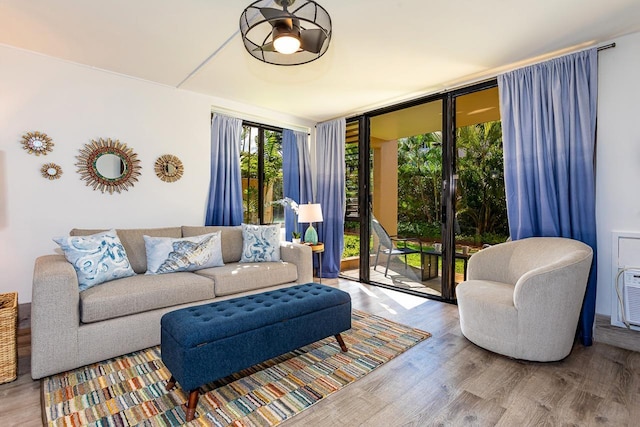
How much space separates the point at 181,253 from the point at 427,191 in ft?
9.61

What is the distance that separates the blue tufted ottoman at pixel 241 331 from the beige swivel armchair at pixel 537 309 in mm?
1045

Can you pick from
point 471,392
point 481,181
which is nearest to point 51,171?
point 471,392

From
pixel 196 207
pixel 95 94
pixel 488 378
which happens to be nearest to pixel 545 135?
pixel 488 378

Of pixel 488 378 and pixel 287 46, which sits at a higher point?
pixel 287 46

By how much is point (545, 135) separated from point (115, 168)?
13.8 ft

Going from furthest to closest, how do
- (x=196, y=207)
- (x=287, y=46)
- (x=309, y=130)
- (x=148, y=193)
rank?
(x=309, y=130)
(x=196, y=207)
(x=148, y=193)
(x=287, y=46)

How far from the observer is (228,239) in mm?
3639

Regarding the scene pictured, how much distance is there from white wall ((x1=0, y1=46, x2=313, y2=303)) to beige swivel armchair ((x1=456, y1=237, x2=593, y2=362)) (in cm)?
326

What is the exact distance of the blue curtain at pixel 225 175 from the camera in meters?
4.09

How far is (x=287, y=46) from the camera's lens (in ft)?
6.16

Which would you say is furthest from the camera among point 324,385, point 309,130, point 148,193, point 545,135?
point 309,130

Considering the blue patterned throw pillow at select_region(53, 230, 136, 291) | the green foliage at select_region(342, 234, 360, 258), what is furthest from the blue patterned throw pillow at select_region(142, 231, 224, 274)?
the green foliage at select_region(342, 234, 360, 258)

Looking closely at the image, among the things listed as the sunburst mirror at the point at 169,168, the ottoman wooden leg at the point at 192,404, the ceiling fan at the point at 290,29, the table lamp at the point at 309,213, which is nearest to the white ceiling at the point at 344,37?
the ceiling fan at the point at 290,29

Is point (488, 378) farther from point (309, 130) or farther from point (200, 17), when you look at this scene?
point (309, 130)
